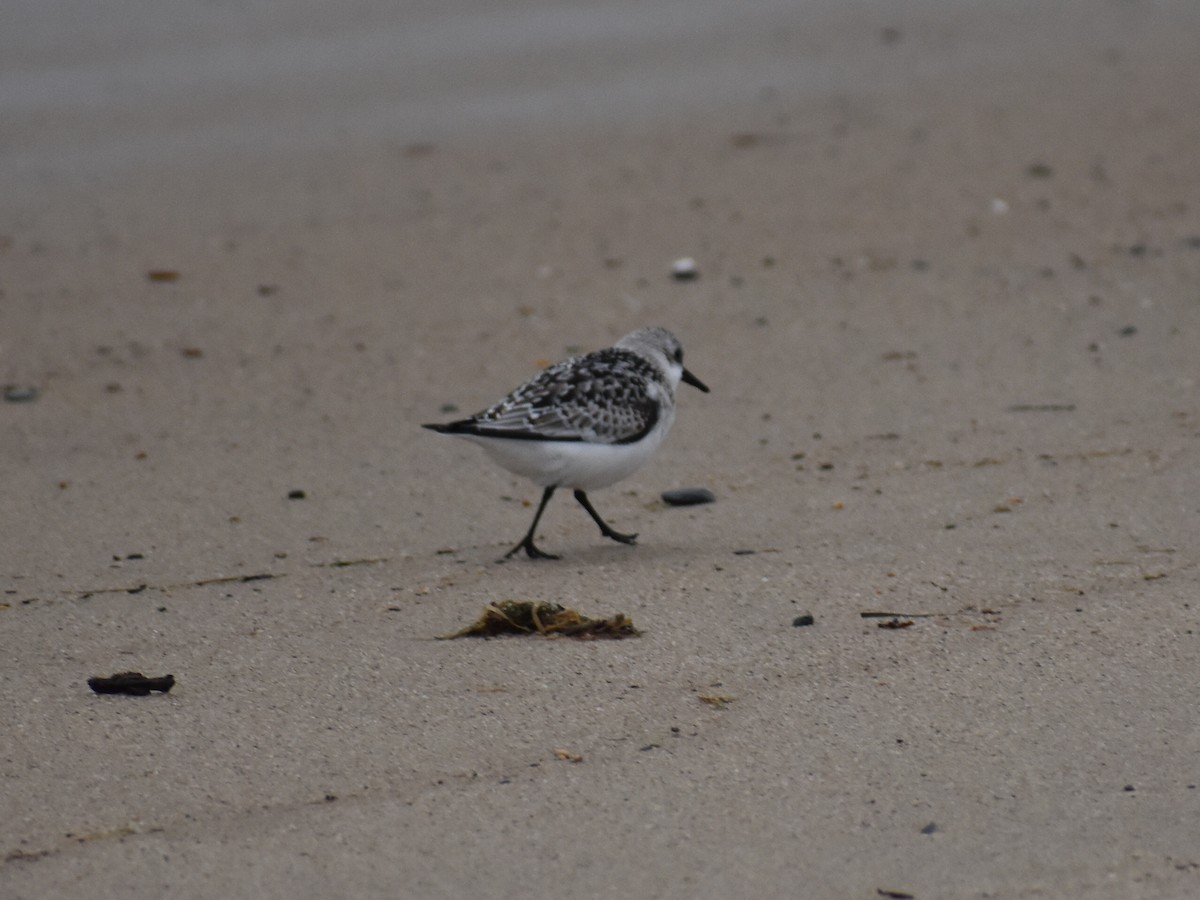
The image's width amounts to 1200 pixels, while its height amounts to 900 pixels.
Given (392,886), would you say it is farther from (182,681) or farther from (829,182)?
(829,182)

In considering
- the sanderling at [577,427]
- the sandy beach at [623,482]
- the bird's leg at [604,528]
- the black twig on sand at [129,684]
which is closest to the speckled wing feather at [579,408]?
the sanderling at [577,427]

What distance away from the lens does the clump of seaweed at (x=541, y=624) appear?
4.91m

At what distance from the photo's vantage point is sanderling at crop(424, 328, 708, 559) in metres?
5.84

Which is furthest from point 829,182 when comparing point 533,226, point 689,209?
point 533,226

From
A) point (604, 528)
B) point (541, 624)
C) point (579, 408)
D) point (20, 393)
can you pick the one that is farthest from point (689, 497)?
point (20, 393)

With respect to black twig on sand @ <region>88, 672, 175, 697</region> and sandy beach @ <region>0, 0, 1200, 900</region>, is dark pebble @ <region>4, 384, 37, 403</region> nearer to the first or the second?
sandy beach @ <region>0, 0, 1200, 900</region>

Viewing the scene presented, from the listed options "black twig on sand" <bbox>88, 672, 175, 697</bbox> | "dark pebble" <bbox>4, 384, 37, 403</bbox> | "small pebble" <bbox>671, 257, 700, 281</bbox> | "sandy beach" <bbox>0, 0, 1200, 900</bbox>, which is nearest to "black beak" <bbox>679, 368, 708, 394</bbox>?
"sandy beach" <bbox>0, 0, 1200, 900</bbox>

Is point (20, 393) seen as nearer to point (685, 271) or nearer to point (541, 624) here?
point (685, 271)

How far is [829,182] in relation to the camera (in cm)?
990

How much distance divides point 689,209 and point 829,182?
857 millimetres

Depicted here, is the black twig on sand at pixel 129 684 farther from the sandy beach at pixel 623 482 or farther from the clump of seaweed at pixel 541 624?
the clump of seaweed at pixel 541 624

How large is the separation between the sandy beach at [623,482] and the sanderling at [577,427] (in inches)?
11.4

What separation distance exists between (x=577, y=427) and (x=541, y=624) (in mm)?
1138

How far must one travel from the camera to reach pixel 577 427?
591cm
